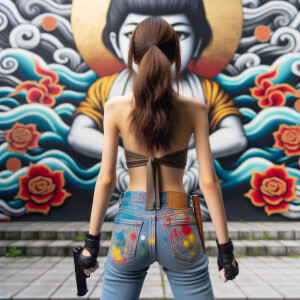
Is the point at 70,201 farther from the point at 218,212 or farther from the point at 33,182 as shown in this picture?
the point at 218,212

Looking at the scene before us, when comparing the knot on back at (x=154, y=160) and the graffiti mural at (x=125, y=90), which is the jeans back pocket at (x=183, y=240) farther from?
the graffiti mural at (x=125, y=90)

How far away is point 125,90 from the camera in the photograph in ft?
17.7

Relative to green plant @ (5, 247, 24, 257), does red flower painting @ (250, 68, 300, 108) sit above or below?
above

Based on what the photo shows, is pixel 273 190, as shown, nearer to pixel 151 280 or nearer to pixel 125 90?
pixel 151 280

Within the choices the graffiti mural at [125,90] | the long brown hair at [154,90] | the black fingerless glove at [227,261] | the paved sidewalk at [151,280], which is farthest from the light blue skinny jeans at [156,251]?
the graffiti mural at [125,90]

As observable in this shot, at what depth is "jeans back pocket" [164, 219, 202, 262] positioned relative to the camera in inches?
42.1

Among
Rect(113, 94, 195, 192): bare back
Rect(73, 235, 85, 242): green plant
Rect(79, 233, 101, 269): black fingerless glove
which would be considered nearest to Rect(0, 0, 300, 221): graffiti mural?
Rect(73, 235, 85, 242): green plant

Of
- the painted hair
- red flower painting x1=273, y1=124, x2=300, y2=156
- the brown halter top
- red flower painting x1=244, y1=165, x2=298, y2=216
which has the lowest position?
the brown halter top

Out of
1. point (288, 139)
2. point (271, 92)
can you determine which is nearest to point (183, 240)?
point (288, 139)

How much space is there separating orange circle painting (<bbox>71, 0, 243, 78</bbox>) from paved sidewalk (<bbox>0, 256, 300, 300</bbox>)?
3283 millimetres

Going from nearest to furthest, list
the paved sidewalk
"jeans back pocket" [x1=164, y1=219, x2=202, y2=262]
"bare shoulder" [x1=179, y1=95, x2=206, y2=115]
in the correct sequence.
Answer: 1. "jeans back pocket" [x1=164, y1=219, x2=202, y2=262]
2. "bare shoulder" [x1=179, y1=95, x2=206, y2=115]
3. the paved sidewalk

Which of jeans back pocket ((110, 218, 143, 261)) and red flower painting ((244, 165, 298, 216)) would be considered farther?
red flower painting ((244, 165, 298, 216))

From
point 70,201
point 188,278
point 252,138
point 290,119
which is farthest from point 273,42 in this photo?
point 188,278

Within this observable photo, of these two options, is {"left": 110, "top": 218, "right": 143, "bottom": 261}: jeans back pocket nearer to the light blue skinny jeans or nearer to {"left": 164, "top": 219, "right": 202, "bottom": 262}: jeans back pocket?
the light blue skinny jeans
